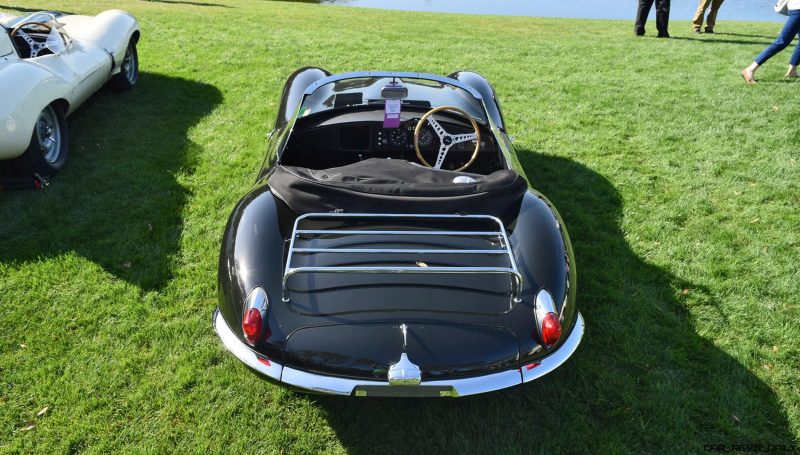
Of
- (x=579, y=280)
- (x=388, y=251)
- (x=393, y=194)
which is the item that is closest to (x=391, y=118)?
(x=393, y=194)

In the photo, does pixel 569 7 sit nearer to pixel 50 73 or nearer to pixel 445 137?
pixel 445 137

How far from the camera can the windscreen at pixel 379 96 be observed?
385 centimetres

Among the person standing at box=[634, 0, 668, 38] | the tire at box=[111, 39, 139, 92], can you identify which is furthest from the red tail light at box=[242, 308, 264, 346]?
the person standing at box=[634, 0, 668, 38]

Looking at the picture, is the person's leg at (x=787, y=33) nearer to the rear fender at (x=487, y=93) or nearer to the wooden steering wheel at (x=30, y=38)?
the rear fender at (x=487, y=93)

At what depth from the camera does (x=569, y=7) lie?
2195 centimetres

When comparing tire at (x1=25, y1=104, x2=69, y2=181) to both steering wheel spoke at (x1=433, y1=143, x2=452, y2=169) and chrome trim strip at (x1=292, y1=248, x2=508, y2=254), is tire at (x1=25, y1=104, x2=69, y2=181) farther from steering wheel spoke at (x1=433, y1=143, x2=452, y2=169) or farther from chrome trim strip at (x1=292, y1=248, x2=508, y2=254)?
steering wheel spoke at (x1=433, y1=143, x2=452, y2=169)

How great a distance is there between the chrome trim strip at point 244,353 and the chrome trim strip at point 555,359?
3.74 feet

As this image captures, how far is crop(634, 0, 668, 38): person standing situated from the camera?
10.5m

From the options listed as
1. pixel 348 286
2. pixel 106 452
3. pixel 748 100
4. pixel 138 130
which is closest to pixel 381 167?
pixel 348 286

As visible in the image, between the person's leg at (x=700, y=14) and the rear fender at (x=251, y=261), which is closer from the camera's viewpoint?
the rear fender at (x=251, y=261)

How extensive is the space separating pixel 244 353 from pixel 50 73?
12.8 feet

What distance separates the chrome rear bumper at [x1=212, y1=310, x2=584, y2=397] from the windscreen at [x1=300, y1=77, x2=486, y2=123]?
196 cm

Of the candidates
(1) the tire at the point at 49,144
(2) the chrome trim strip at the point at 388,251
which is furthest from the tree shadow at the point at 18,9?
(2) the chrome trim strip at the point at 388,251

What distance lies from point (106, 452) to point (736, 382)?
3412mm
